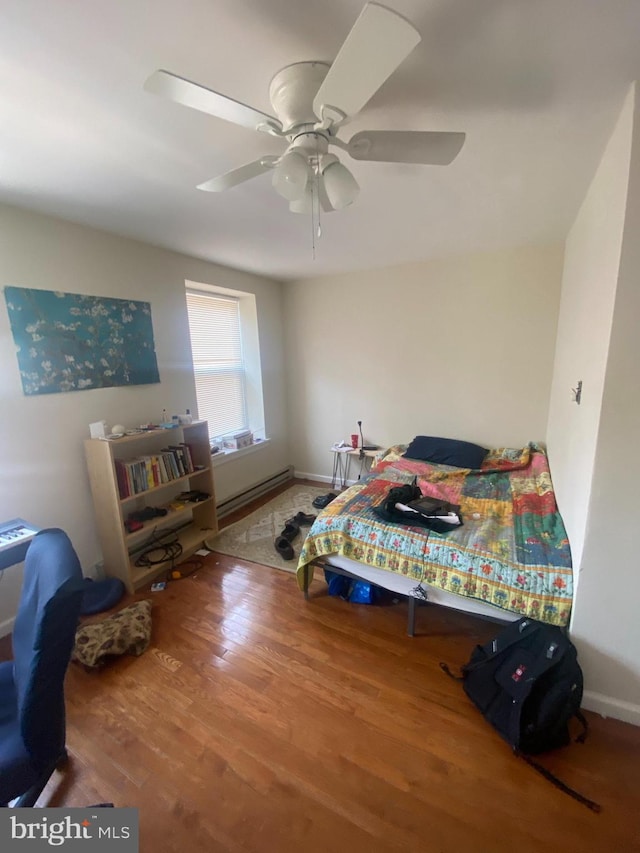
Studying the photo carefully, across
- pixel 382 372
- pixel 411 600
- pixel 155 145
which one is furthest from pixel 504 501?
pixel 155 145

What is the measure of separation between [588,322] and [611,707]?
1734mm

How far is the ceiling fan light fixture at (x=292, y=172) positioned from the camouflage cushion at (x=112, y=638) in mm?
2247

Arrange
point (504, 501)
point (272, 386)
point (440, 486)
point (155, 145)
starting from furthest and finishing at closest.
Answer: point (272, 386) < point (440, 486) < point (504, 501) < point (155, 145)

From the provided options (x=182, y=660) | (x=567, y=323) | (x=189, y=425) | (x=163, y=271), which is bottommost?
(x=182, y=660)

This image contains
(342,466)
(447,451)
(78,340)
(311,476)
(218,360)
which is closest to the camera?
(78,340)

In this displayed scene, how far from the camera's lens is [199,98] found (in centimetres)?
91

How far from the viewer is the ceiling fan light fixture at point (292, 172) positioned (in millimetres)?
1102

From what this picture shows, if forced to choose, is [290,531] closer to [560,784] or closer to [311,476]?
[311,476]

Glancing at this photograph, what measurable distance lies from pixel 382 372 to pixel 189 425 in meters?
2.08

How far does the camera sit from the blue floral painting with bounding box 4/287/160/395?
6.55 ft

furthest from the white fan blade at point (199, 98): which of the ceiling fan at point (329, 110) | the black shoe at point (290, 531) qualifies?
the black shoe at point (290, 531)

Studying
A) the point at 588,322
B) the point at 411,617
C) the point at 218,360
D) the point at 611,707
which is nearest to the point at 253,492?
the point at 218,360

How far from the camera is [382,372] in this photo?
3.75 meters

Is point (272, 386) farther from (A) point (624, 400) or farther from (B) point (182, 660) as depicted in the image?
(A) point (624, 400)
